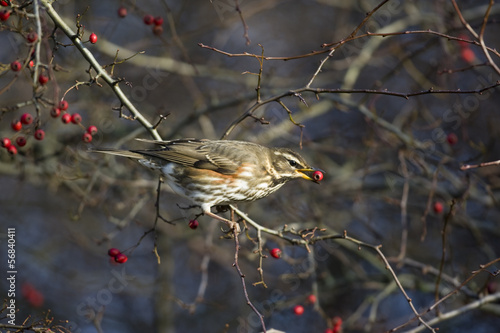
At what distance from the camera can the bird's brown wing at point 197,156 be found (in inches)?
223

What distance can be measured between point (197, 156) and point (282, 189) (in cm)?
328

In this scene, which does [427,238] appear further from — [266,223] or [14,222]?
[14,222]

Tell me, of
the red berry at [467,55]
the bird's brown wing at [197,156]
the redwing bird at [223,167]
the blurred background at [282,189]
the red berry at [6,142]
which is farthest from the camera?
the red berry at [467,55]

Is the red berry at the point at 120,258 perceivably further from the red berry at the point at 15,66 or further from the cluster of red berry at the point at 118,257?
the red berry at the point at 15,66

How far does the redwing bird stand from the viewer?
5.54 meters

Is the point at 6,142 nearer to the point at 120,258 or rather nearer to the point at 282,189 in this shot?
the point at 120,258

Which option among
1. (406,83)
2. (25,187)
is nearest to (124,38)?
(25,187)

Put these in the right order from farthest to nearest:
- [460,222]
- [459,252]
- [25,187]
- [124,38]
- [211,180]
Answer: [124,38] → [25,187] → [459,252] → [460,222] → [211,180]

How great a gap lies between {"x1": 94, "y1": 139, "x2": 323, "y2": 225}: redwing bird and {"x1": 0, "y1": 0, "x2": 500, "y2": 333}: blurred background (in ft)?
1.48

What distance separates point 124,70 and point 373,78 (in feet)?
17.3

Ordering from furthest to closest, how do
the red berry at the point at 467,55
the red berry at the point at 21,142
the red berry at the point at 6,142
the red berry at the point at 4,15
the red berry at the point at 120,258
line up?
the red berry at the point at 467,55
the red berry at the point at 120,258
the red berry at the point at 21,142
the red berry at the point at 6,142
the red berry at the point at 4,15

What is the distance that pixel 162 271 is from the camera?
876 centimetres

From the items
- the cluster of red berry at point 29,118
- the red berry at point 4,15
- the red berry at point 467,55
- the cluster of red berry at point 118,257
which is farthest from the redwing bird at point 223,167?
the red berry at point 467,55

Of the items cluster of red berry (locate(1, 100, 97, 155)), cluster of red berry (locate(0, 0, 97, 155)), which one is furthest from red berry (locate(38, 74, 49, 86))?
cluster of red berry (locate(1, 100, 97, 155))
